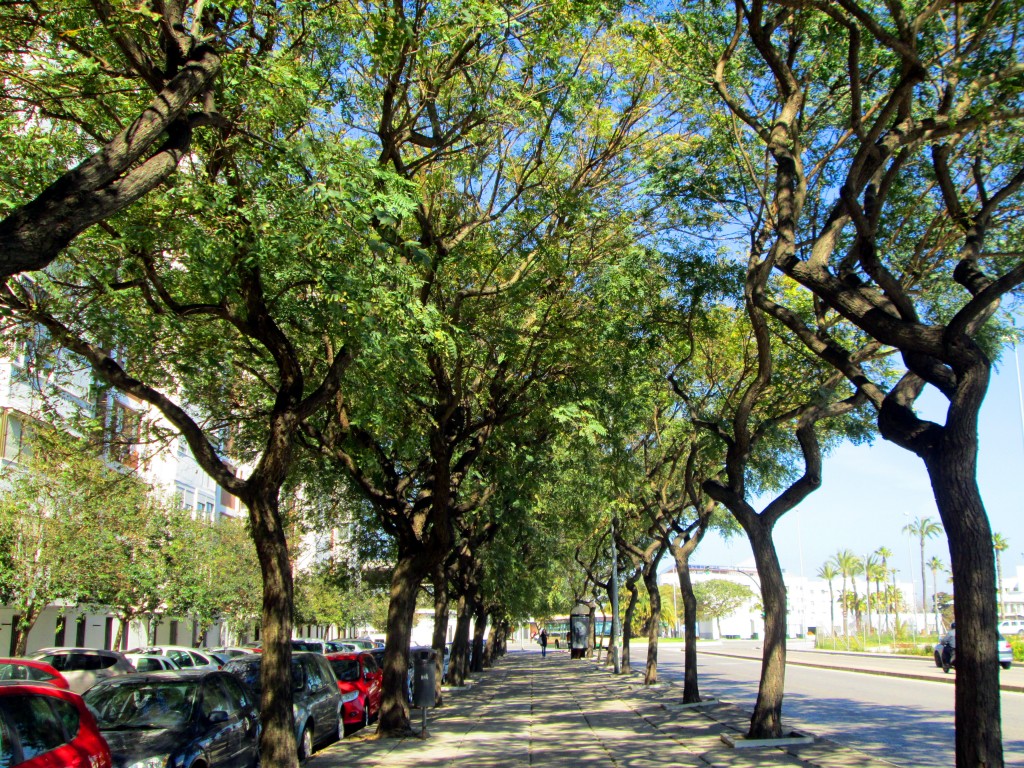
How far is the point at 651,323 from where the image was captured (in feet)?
50.2

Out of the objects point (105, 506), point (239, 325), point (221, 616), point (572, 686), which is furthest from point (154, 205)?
point (221, 616)

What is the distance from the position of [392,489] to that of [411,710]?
23.4 feet

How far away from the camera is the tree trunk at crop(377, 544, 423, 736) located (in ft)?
52.1

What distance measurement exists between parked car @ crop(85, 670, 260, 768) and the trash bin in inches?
200

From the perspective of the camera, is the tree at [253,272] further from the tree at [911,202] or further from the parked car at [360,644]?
the parked car at [360,644]

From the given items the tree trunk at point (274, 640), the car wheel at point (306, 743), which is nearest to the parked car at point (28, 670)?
the car wheel at point (306, 743)

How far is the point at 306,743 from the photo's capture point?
13.1 m

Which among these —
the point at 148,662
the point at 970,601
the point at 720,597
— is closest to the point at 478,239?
the point at 970,601

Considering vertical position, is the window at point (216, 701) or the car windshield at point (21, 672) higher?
the window at point (216, 701)

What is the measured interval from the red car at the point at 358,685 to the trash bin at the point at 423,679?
75.9 inches

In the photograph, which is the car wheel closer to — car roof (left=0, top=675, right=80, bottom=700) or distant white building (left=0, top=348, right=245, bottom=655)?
distant white building (left=0, top=348, right=245, bottom=655)

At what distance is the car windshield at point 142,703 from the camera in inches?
366

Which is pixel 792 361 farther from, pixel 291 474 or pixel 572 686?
pixel 572 686

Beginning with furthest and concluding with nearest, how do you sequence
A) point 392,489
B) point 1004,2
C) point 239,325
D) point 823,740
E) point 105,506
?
point 105,506, point 392,489, point 823,740, point 239,325, point 1004,2
